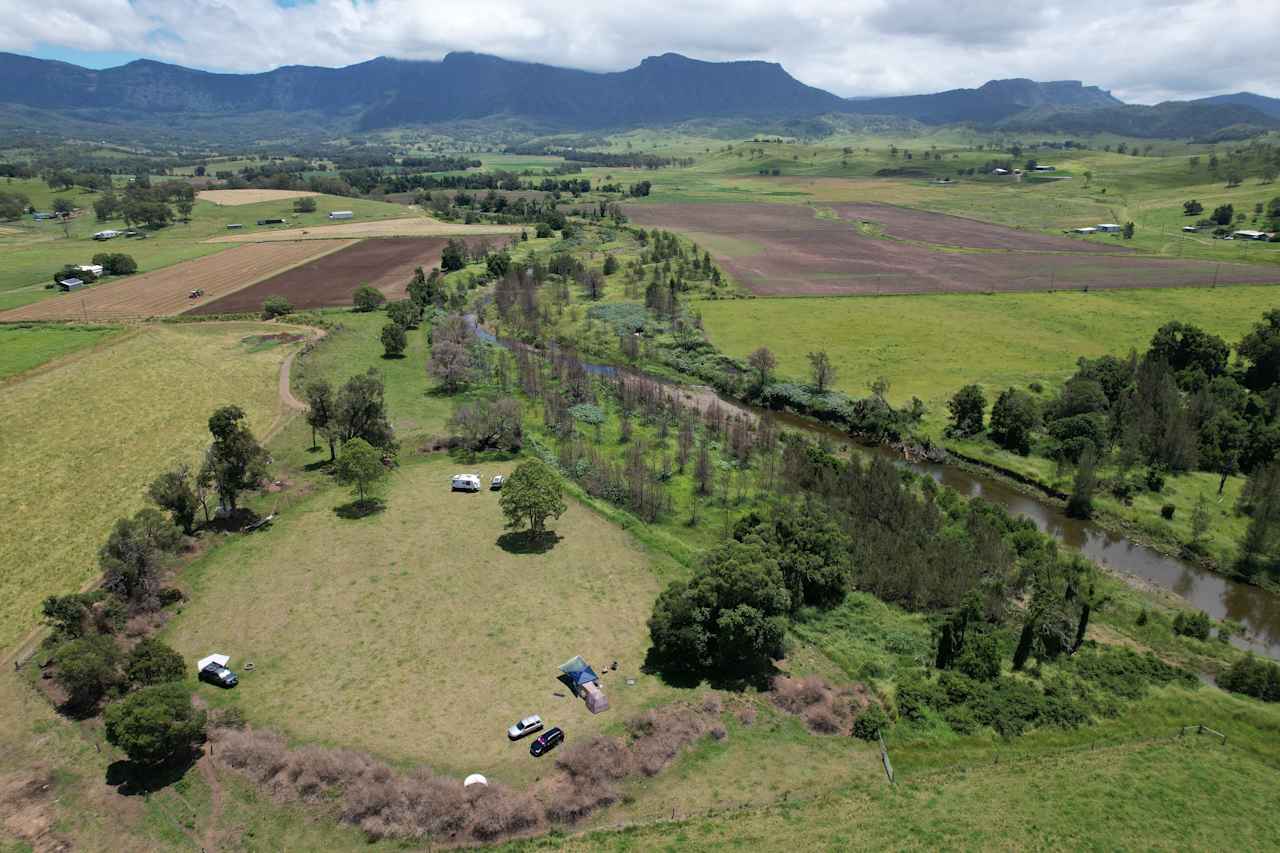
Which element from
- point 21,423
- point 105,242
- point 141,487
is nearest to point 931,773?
point 141,487

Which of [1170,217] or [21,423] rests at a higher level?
[1170,217]

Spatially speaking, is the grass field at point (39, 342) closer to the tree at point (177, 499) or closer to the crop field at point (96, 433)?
the crop field at point (96, 433)

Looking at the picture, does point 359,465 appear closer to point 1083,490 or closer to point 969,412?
point 969,412

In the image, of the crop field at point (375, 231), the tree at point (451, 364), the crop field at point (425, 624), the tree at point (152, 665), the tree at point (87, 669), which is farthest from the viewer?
the crop field at point (375, 231)

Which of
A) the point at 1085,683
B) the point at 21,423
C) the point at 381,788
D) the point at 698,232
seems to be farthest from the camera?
the point at 698,232

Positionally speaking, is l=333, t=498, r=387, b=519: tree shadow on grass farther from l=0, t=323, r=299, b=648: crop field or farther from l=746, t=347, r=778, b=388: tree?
l=746, t=347, r=778, b=388: tree

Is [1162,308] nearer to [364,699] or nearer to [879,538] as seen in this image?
[879,538]

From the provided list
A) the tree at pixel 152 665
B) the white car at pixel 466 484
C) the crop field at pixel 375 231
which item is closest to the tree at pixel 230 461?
the white car at pixel 466 484
